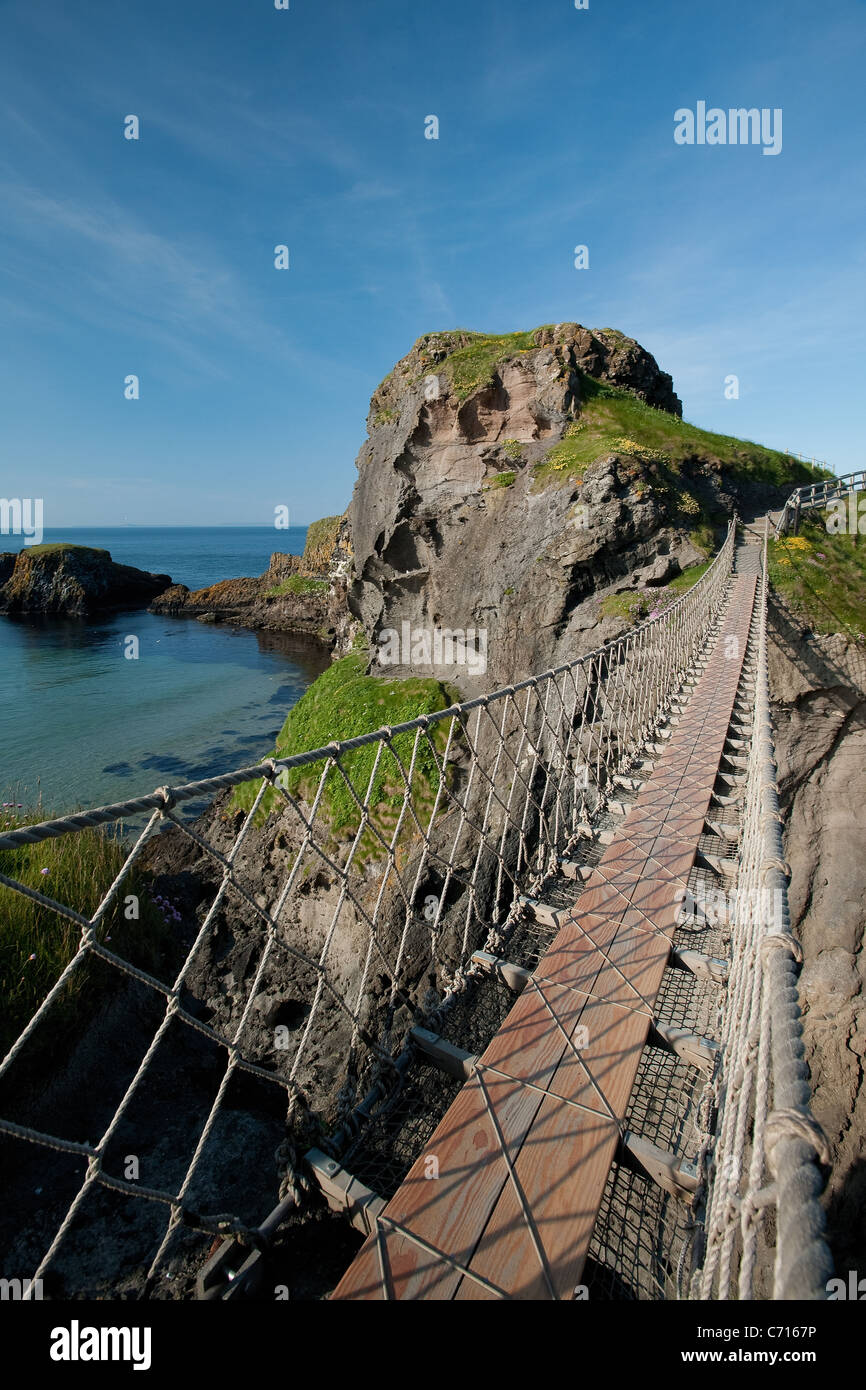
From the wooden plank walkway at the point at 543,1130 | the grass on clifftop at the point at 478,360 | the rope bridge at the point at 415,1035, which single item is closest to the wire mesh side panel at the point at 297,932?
the rope bridge at the point at 415,1035

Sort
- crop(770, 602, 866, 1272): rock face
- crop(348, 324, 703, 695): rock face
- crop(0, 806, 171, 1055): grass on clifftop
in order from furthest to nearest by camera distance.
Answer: crop(348, 324, 703, 695): rock face, crop(770, 602, 866, 1272): rock face, crop(0, 806, 171, 1055): grass on clifftop

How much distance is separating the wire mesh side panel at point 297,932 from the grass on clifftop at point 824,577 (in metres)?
1.20

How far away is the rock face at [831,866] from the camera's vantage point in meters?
7.34

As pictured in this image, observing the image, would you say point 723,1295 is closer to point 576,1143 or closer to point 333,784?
point 576,1143

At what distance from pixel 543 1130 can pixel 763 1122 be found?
97 cm

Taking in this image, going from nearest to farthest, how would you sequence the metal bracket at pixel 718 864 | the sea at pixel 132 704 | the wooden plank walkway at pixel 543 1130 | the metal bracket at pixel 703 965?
the wooden plank walkway at pixel 543 1130, the metal bracket at pixel 703 965, the metal bracket at pixel 718 864, the sea at pixel 132 704

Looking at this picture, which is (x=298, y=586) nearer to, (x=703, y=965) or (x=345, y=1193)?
(x=703, y=965)

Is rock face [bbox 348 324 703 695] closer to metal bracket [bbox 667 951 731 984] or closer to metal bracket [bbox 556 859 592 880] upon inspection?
metal bracket [bbox 556 859 592 880]

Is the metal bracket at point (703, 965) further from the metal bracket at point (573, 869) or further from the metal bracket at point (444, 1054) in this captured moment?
the metal bracket at point (444, 1054)

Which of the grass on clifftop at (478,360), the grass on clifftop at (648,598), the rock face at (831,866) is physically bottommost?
the rock face at (831,866)

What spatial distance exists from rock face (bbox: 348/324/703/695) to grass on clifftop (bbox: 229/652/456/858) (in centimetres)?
143

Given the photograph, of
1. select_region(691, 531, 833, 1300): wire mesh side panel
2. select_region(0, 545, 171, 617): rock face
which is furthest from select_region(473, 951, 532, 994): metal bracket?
select_region(0, 545, 171, 617): rock face

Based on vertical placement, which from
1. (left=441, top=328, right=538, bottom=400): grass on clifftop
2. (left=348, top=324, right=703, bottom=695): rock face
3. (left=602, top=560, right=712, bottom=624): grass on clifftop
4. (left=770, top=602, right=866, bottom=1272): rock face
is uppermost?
(left=441, top=328, right=538, bottom=400): grass on clifftop

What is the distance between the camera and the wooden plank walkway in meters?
1.64
